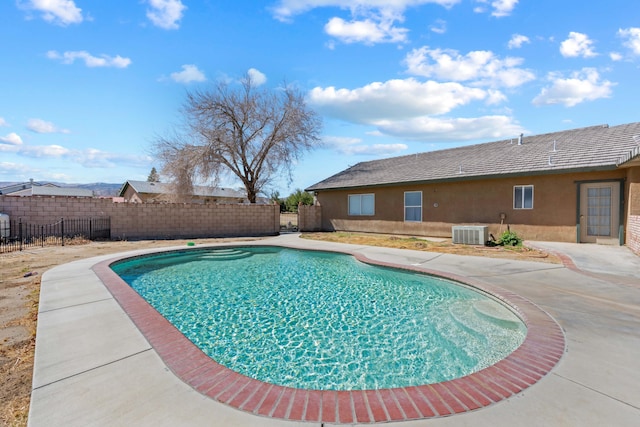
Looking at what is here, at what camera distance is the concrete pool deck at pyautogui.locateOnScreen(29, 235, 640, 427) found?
2.26 m

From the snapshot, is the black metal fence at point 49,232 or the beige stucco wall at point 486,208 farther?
the black metal fence at point 49,232

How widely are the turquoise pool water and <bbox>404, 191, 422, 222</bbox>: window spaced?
850cm

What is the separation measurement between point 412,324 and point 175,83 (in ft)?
74.4

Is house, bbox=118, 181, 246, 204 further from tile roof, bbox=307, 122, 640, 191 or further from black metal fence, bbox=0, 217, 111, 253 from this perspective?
tile roof, bbox=307, 122, 640, 191

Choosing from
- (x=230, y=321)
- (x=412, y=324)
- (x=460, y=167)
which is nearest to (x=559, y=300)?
(x=412, y=324)

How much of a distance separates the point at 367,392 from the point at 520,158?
14.4 meters

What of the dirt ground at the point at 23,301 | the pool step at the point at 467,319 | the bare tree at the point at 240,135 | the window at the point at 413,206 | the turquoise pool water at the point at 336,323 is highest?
the bare tree at the point at 240,135

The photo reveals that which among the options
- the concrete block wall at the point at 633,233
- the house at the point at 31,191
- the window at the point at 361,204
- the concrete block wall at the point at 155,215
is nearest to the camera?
the concrete block wall at the point at 633,233

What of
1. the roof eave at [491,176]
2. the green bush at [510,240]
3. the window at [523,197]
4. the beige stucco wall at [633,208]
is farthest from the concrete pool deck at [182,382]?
the window at [523,197]

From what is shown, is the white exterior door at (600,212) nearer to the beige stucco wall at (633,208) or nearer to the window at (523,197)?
the beige stucco wall at (633,208)

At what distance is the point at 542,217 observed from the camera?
12.4 meters

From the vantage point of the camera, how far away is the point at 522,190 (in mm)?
12922

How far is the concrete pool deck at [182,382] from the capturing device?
2.26 meters

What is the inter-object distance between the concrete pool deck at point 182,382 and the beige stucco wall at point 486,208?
7.07 m
